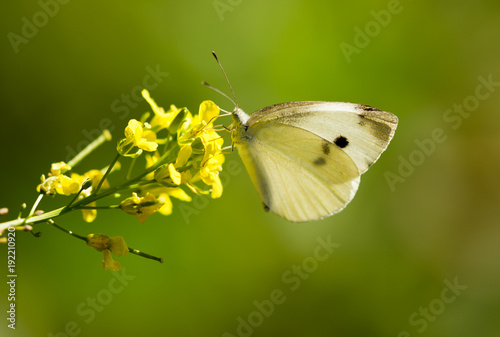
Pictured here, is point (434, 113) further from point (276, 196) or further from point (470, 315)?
point (276, 196)

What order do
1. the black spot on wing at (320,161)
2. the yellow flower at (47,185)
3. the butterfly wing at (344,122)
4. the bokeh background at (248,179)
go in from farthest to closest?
the bokeh background at (248,179) < the black spot on wing at (320,161) < the butterfly wing at (344,122) < the yellow flower at (47,185)

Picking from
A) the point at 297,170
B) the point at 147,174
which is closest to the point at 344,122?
the point at 297,170

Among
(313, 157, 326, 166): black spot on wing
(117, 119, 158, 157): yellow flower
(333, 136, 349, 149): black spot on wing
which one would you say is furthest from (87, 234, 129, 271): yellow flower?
(333, 136, 349, 149): black spot on wing

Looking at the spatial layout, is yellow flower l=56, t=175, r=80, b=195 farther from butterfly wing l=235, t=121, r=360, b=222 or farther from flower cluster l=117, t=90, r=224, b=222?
butterfly wing l=235, t=121, r=360, b=222

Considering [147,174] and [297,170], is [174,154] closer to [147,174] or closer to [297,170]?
[147,174]

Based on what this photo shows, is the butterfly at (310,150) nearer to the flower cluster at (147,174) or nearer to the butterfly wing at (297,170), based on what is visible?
the butterfly wing at (297,170)

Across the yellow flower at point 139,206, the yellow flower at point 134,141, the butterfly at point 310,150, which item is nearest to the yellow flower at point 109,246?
the yellow flower at point 139,206
